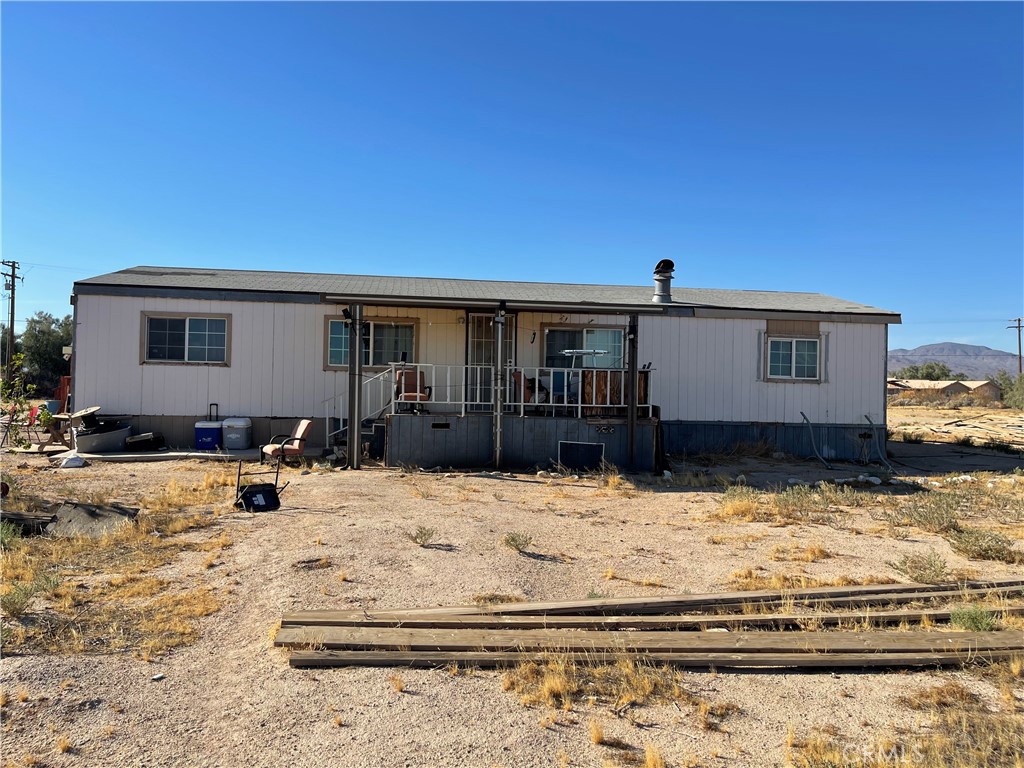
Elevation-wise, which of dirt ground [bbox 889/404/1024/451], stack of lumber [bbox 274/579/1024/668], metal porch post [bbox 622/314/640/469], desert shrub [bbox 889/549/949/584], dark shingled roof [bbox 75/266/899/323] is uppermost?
dark shingled roof [bbox 75/266/899/323]

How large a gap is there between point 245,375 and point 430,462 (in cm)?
440

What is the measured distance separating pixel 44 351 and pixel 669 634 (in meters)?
36.1

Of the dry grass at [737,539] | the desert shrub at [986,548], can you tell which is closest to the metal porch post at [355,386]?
the dry grass at [737,539]

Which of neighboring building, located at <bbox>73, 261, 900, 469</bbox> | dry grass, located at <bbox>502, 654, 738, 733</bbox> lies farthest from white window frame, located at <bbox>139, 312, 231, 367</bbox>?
dry grass, located at <bbox>502, 654, 738, 733</bbox>

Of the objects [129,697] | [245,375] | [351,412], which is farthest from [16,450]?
[129,697]

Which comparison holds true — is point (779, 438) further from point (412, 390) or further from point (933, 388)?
point (933, 388)

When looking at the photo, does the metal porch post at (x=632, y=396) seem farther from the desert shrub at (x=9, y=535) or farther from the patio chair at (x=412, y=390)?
the desert shrub at (x=9, y=535)

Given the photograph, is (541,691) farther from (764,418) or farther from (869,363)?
(869,363)

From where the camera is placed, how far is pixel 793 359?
45.3 ft

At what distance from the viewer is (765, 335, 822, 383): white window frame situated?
13711 millimetres

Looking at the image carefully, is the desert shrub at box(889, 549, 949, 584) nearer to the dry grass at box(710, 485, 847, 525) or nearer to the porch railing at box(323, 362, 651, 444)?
the dry grass at box(710, 485, 847, 525)

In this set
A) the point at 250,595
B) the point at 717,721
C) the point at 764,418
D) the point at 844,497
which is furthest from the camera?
the point at 764,418

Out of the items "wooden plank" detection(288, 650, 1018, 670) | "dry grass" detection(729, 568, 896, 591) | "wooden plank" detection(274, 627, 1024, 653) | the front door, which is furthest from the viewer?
the front door

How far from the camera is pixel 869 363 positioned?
13.9 metres
